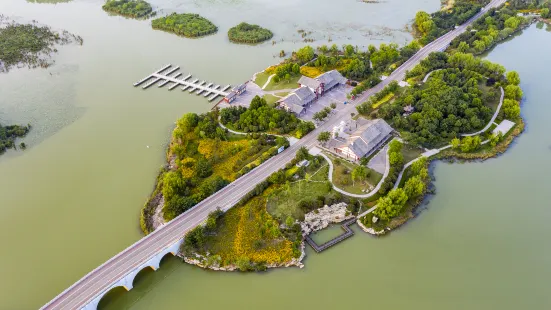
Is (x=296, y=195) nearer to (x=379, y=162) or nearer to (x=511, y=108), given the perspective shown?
(x=379, y=162)

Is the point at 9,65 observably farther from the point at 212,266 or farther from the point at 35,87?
the point at 212,266

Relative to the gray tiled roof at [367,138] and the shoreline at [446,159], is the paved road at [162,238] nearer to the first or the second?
the gray tiled roof at [367,138]

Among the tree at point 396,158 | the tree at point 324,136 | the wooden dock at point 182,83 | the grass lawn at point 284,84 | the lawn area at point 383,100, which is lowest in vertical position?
the wooden dock at point 182,83

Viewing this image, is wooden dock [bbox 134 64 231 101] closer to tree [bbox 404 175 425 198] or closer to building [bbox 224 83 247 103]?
building [bbox 224 83 247 103]

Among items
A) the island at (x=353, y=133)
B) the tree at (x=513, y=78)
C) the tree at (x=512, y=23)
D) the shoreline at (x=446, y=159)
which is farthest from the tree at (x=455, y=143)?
the tree at (x=512, y=23)

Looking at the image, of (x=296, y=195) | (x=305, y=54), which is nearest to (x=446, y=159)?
(x=296, y=195)

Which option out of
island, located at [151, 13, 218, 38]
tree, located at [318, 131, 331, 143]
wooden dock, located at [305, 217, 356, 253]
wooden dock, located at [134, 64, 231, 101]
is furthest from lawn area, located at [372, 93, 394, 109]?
island, located at [151, 13, 218, 38]
